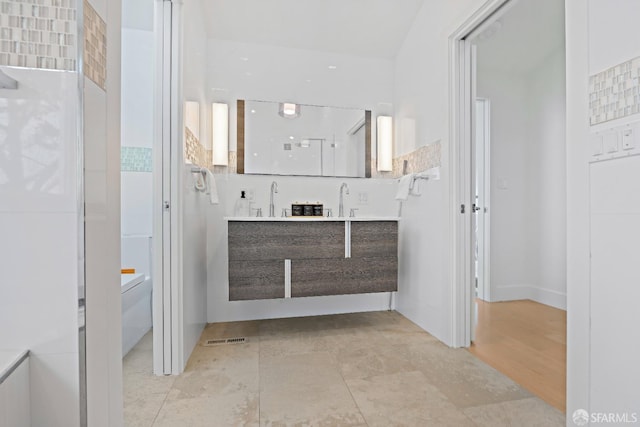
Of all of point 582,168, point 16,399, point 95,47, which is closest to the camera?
point 16,399

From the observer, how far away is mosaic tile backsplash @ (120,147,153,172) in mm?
2428

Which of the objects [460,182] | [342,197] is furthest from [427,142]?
[342,197]

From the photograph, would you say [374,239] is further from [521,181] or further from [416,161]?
[521,181]

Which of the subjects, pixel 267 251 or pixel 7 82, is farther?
pixel 267 251

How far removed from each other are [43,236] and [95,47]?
49 cm

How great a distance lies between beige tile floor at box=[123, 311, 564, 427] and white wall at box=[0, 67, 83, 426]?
2.39 feet

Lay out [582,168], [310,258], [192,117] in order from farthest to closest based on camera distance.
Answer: [310,258], [192,117], [582,168]

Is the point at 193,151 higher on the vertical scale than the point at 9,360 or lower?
higher

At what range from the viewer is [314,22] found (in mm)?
2471

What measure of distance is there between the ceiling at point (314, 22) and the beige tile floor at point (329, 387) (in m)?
2.37

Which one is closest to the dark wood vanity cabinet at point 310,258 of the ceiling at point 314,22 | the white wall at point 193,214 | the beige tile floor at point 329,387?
the white wall at point 193,214

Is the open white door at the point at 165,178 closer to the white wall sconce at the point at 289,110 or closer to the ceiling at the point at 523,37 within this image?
the white wall sconce at the point at 289,110

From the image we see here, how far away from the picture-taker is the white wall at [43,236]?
0.70m

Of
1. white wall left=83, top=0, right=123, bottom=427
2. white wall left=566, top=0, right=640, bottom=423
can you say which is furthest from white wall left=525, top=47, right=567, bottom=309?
white wall left=83, top=0, right=123, bottom=427
